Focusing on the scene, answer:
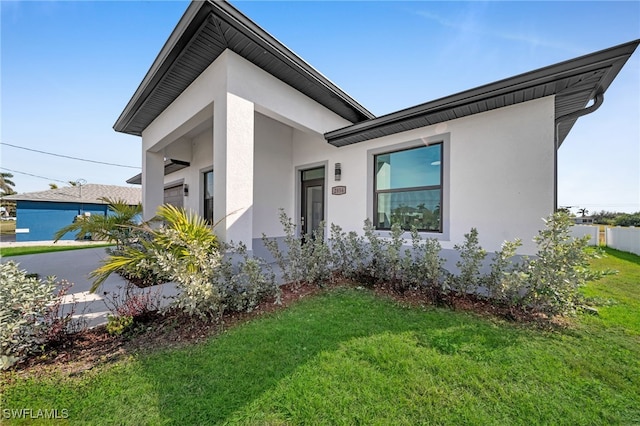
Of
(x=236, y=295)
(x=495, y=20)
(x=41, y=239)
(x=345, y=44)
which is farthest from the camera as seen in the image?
(x=41, y=239)

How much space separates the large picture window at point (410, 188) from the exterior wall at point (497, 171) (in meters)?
0.24

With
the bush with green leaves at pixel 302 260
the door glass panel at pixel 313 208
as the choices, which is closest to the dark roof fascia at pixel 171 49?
the bush with green leaves at pixel 302 260

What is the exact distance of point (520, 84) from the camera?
11.9ft

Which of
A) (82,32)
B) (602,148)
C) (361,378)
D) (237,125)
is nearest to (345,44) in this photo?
(237,125)

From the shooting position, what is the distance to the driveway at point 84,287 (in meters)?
3.64

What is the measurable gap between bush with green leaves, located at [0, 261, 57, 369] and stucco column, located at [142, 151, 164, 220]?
18.0ft

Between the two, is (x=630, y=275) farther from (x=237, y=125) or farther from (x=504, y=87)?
(x=237, y=125)

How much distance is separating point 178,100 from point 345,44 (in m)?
4.48

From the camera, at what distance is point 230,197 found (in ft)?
13.6

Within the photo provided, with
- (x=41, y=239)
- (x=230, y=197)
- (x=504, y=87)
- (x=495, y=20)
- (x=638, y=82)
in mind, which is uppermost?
(x=495, y=20)

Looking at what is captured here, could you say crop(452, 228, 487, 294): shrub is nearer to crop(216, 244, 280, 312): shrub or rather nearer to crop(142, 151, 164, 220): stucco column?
crop(216, 244, 280, 312): shrub

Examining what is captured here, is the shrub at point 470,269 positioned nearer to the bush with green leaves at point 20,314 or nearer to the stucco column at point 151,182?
the bush with green leaves at point 20,314

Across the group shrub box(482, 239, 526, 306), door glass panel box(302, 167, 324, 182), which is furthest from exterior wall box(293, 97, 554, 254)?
door glass panel box(302, 167, 324, 182)

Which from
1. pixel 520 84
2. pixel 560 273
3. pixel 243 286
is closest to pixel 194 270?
pixel 243 286
